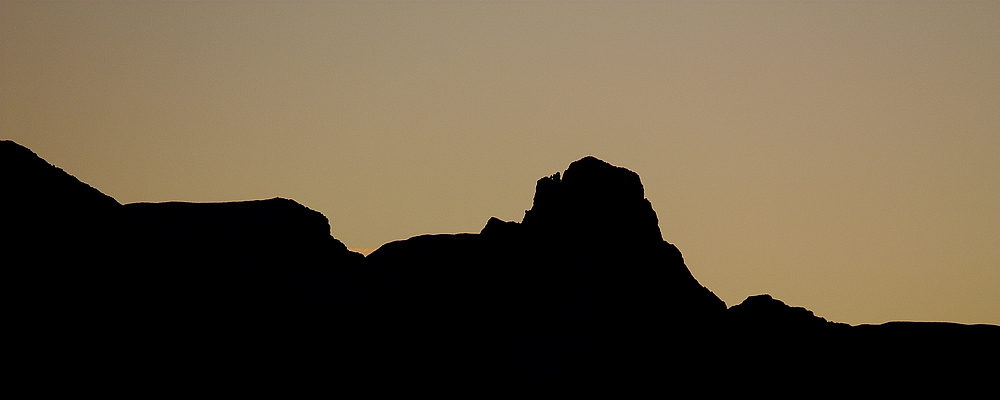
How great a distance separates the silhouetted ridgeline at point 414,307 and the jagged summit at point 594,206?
101 mm

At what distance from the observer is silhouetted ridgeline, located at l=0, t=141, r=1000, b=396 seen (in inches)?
1395

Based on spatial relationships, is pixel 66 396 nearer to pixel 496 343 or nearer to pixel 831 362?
pixel 496 343

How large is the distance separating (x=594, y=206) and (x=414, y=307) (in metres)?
9.41

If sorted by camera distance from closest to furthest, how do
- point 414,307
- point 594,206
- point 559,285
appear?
point 559,285, point 414,307, point 594,206

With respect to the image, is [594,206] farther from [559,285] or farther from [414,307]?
[414,307]

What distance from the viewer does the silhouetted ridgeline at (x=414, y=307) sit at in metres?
35.4

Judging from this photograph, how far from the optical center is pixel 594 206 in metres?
45.7

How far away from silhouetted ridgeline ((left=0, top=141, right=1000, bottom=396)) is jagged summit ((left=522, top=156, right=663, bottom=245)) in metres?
0.10

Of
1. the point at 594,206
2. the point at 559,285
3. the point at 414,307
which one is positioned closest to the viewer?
the point at 559,285

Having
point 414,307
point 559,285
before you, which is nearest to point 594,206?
point 559,285

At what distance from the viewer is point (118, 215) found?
127 feet

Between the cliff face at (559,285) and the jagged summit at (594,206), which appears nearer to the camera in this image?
the cliff face at (559,285)

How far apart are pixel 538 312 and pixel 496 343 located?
2.25 m

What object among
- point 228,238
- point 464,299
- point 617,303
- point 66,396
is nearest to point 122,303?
point 66,396
